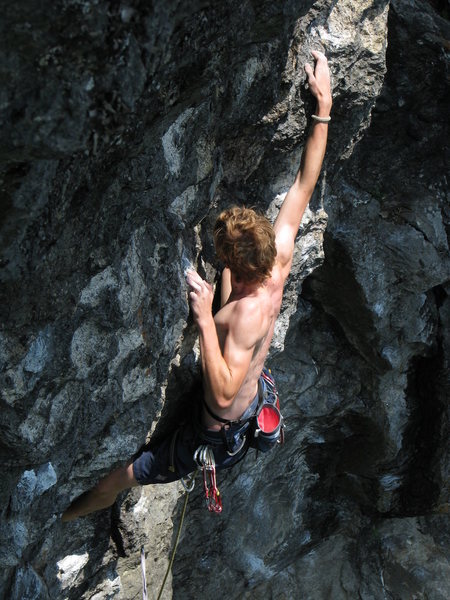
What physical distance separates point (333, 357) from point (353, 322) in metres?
0.52

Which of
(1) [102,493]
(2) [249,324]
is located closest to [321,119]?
(2) [249,324]

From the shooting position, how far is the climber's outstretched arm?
4238 mm

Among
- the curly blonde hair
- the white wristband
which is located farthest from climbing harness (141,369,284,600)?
the white wristband

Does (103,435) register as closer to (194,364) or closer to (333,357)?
(194,364)

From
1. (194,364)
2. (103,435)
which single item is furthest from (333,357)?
(103,435)

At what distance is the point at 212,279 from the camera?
4492 millimetres

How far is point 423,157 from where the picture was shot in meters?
5.43

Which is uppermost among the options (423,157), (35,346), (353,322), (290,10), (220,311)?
(290,10)

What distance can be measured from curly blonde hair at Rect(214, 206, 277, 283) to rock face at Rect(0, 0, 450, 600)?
0.23m

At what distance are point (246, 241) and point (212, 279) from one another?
73 cm

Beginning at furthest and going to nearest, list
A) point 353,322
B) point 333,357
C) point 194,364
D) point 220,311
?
point 333,357 → point 353,322 → point 194,364 → point 220,311

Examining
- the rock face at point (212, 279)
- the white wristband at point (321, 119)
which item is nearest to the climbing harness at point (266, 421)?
the rock face at point (212, 279)

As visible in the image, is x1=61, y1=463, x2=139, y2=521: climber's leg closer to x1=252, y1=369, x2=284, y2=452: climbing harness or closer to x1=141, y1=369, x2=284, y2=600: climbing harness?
x1=141, y1=369, x2=284, y2=600: climbing harness

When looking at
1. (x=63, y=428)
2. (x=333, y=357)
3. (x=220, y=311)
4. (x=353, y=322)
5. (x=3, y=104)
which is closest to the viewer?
(x=3, y=104)
